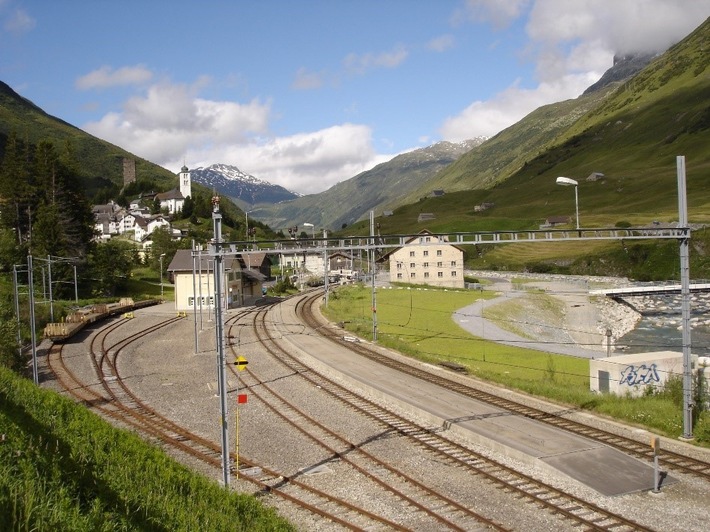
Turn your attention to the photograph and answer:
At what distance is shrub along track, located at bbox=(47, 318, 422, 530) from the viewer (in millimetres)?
13094

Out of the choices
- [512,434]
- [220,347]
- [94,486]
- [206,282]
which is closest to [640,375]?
[512,434]

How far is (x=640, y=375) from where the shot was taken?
944 inches

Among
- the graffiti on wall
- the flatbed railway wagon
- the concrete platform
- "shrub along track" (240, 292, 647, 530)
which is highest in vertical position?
the flatbed railway wagon

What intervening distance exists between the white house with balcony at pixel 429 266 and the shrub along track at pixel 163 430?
4220cm

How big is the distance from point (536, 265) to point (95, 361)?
262 ft

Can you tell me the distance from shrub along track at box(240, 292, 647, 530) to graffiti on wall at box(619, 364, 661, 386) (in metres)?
9.52

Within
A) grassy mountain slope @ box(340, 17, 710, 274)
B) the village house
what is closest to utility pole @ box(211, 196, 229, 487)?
the village house

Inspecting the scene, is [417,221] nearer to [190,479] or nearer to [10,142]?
[10,142]

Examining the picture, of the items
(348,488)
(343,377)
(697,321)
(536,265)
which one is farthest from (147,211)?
(348,488)

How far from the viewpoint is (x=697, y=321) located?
60.4 meters

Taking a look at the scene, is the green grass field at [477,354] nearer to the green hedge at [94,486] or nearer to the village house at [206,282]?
the village house at [206,282]

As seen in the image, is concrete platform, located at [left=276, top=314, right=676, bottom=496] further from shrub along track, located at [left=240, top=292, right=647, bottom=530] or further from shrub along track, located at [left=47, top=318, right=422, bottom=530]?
shrub along track, located at [left=47, top=318, right=422, bottom=530]

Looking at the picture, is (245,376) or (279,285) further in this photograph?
(279,285)

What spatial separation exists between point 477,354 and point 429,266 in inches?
1506
